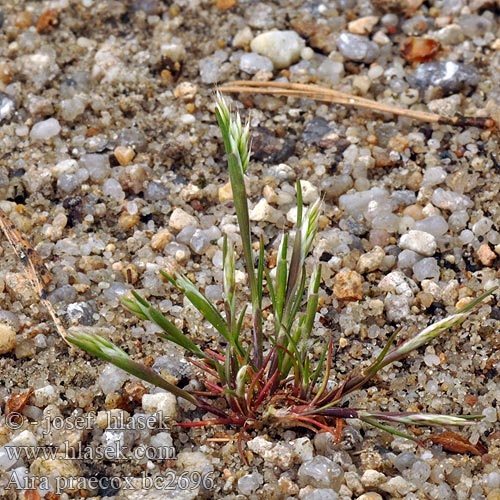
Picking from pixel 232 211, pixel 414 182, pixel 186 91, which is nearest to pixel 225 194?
pixel 232 211

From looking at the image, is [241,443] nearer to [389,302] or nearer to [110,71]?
[389,302]

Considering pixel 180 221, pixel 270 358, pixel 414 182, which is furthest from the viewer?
pixel 414 182

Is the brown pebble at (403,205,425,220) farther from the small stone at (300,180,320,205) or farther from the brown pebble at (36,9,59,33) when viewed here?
the brown pebble at (36,9,59,33)

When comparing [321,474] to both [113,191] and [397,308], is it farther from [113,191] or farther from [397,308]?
[113,191]

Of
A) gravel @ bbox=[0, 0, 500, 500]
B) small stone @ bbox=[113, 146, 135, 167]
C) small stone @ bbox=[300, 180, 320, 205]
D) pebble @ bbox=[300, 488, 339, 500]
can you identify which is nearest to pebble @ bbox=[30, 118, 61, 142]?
gravel @ bbox=[0, 0, 500, 500]

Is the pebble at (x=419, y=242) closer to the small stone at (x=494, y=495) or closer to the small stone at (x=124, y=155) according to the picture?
the small stone at (x=494, y=495)

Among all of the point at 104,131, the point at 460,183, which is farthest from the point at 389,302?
the point at 104,131
